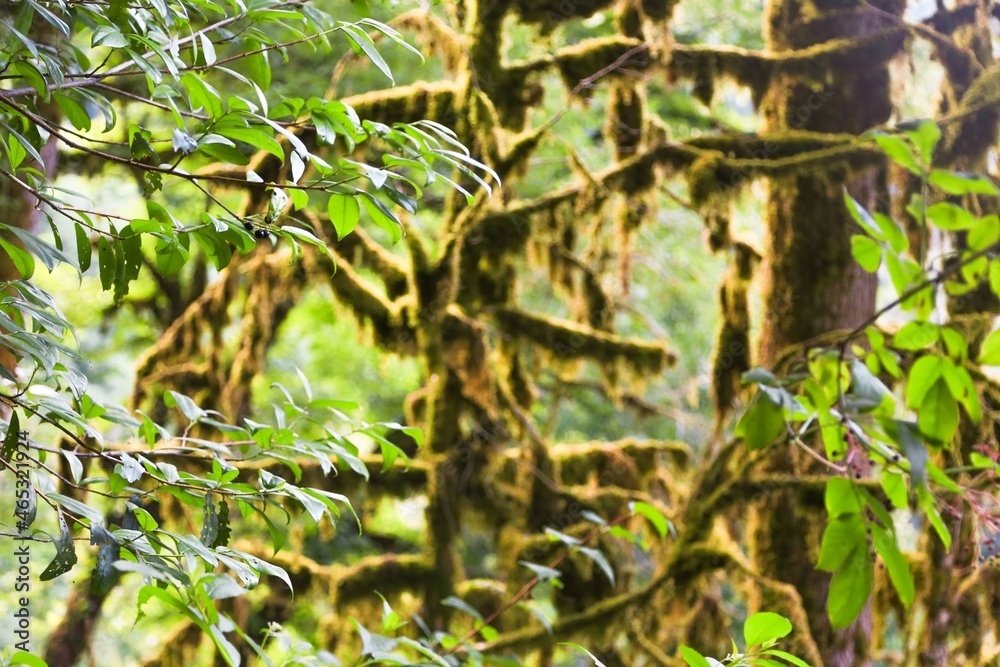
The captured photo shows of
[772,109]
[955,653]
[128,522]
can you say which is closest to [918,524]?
[955,653]

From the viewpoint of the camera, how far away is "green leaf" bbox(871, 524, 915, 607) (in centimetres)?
81

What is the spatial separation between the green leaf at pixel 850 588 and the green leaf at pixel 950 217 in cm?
33

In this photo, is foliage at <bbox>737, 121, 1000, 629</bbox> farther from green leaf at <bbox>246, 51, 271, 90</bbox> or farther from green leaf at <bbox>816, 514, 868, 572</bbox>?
green leaf at <bbox>246, 51, 271, 90</bbox>

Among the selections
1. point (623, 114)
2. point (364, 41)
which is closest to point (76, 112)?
point (364, 41)

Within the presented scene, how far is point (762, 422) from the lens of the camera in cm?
99

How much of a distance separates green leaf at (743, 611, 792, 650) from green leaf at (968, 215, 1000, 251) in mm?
490

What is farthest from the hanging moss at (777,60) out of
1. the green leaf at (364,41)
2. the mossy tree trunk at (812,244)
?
the green leaf at (364,41)

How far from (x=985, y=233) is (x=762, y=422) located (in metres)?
0.32

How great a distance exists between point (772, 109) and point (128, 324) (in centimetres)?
640

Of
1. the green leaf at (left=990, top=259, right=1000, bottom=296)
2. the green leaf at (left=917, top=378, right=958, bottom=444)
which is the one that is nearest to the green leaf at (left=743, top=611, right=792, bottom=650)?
the green leaf at (left=917, top=378, right=958, bottom=444)

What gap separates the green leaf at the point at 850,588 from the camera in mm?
811

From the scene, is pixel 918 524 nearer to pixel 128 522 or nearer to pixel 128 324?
pixel 128 522

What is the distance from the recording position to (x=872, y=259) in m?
0.93

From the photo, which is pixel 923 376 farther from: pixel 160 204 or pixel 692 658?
pixel 160 204
